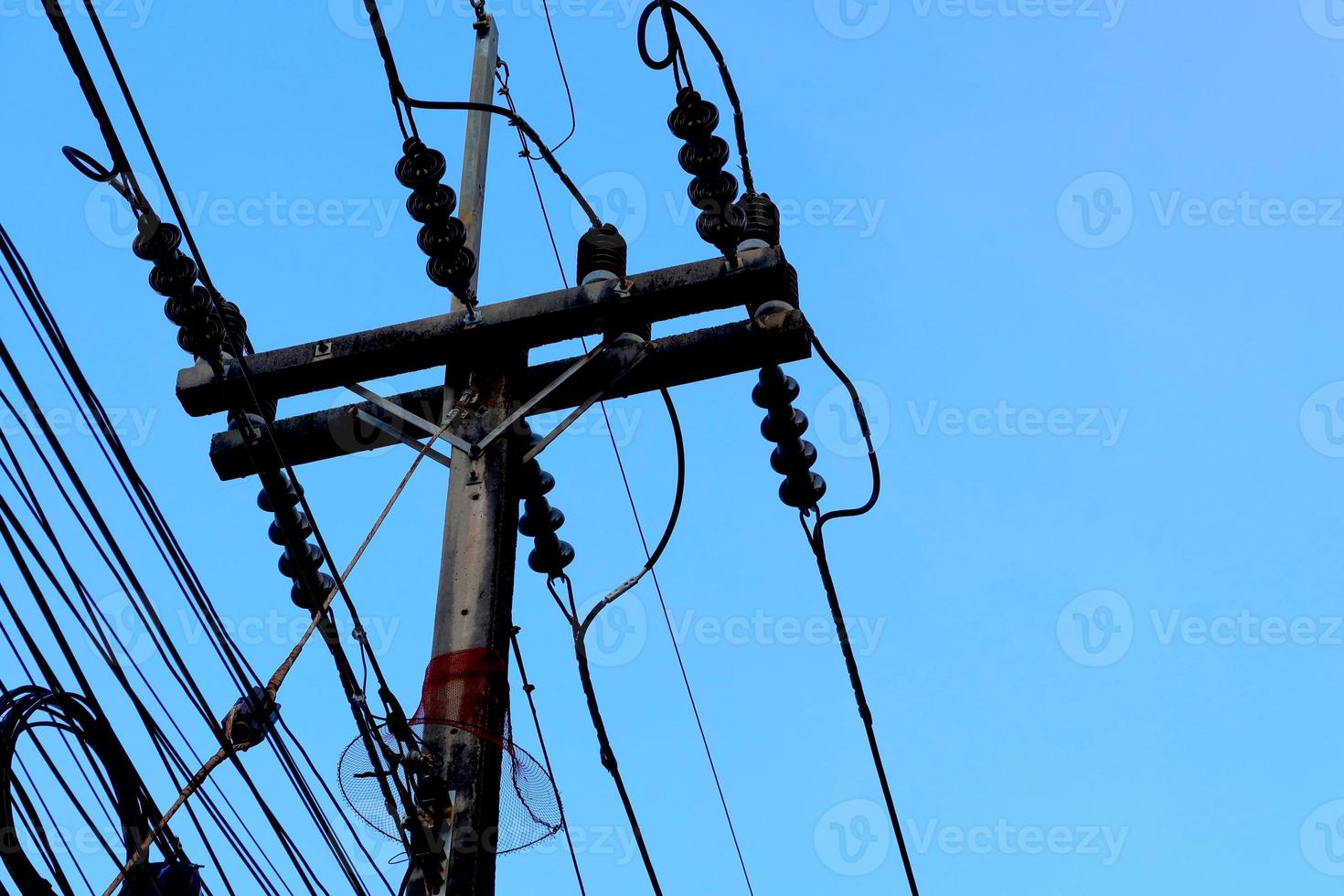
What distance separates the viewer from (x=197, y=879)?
5.81 meters

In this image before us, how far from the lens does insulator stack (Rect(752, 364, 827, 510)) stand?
739cm

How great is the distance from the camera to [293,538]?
7281mm

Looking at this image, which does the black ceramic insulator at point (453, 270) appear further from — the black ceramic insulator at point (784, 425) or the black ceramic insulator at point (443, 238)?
the black ceramic insulator at point (784, 425)

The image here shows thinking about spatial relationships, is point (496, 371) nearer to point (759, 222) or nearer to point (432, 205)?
point (432, 205)

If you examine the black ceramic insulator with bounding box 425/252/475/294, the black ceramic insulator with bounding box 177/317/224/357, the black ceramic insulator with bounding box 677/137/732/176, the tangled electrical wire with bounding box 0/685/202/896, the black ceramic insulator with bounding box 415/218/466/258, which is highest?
the black ceramic insulator with bounding box 677/137/732/176

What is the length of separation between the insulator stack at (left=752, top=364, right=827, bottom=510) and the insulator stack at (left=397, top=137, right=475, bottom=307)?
4.39 ft

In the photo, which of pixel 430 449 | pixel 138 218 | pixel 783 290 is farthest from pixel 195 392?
pixel 783 290

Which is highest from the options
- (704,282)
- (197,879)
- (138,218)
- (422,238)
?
(422,238)

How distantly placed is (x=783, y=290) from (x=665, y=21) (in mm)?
1120

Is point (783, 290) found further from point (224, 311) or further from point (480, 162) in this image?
point (224, 311)

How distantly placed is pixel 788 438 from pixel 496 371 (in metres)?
1.52

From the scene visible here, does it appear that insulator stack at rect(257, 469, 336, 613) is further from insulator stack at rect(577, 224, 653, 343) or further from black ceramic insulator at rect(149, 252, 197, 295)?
insulator stack at rect(577, 224, 653, 343)

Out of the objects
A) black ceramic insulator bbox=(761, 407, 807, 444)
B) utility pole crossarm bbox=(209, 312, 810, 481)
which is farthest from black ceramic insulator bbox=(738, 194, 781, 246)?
black ceramic insulator bbox=(761, 407, 807, 444)

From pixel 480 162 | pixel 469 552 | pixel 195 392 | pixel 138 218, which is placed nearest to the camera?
pixel 138 218
